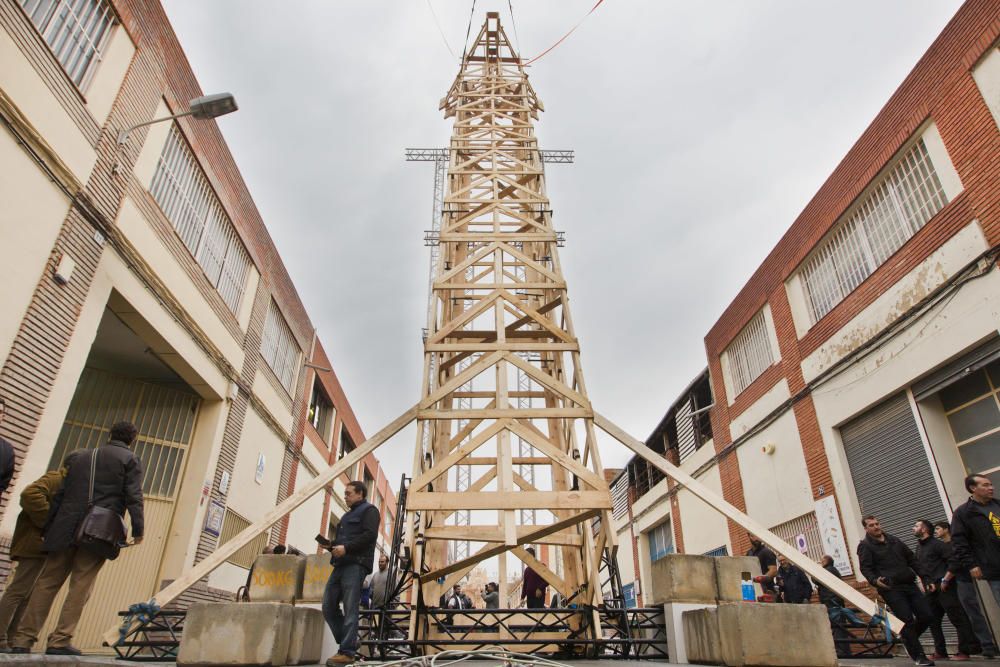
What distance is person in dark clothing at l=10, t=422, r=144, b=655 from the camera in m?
4.18

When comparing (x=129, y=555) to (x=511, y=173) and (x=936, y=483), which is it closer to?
(x=511, y=173)

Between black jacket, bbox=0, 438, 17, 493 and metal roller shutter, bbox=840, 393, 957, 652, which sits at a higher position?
metal roller shutter, bbox=840, 393, 957, 652

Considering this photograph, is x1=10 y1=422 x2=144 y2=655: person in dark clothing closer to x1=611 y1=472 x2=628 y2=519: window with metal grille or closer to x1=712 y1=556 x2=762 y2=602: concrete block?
x1=712 y1=556 x2=762 y2=602: concrete block

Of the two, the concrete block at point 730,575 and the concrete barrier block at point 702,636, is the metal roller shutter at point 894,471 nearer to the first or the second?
the concrete block at point 730,575

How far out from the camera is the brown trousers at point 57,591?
13.6 feet

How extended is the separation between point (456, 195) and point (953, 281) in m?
7.01

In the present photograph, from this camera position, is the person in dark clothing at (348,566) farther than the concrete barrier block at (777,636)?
Yes

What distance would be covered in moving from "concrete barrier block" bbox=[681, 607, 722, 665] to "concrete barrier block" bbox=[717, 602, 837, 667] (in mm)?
121

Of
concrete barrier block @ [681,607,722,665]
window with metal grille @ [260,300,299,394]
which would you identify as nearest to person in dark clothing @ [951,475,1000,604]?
concrete barrier block @ [681,607,722,665]

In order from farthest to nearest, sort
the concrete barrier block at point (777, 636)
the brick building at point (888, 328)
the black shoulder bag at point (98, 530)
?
the brick building at point (888, 328), the concrete barrier block at point (777, 636), the black shoulder bag at point (98, 530)

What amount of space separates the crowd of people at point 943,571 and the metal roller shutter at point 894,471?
1576 mm

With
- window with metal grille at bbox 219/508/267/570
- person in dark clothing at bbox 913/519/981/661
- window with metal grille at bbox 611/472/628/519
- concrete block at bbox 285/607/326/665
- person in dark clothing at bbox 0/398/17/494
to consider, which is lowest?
concrete block at bbox 285/607/326/665

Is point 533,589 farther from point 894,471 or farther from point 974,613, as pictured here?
point 894,471

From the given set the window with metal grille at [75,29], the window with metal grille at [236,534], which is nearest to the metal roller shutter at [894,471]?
the window with metal grille at [236,534]
